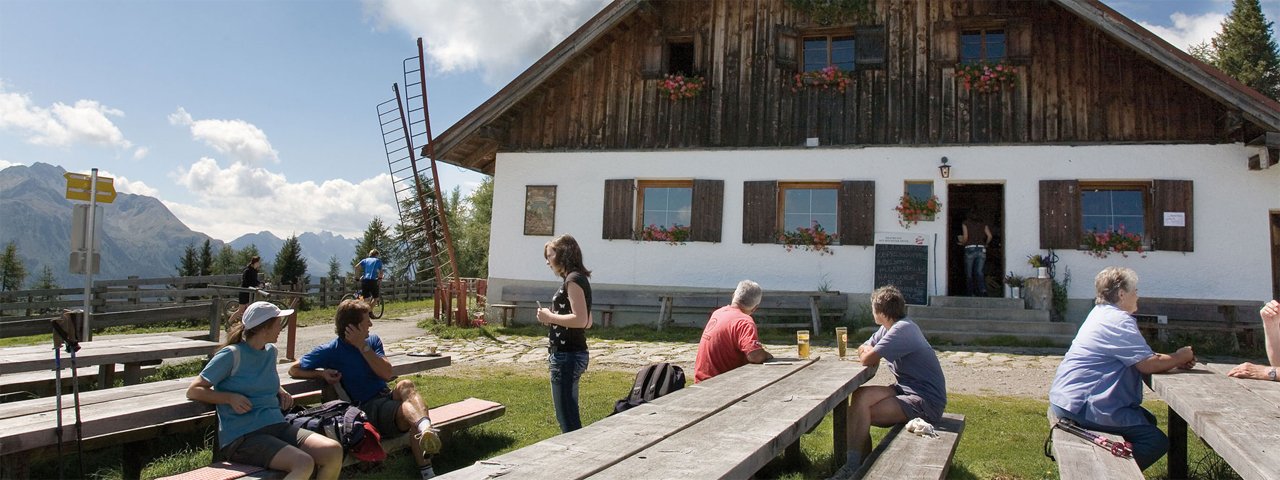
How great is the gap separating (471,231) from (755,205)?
34.3 metres

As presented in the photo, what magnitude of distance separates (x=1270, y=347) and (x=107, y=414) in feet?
19.0

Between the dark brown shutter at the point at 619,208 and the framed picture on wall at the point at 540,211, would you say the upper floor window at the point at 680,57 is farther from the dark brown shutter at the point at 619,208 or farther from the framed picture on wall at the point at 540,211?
the framed picture on wall at the point at 540,211

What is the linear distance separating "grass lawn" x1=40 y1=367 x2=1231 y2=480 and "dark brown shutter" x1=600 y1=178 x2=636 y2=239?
19.5ft

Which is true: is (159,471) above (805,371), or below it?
below

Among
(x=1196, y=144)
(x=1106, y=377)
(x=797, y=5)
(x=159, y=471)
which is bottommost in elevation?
(x=159, y=471)

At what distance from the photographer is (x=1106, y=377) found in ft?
12.7

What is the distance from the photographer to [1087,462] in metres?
3.36

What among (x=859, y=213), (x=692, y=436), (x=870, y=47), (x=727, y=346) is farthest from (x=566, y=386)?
(x=870, y=47)

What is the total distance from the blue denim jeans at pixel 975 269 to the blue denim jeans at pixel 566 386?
932 centimetres

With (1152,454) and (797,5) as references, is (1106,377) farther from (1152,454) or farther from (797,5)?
(797,5)

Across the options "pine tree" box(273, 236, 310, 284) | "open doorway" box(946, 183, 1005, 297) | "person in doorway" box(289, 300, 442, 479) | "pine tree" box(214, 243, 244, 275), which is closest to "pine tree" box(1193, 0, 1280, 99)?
"open doorway" box(946, 183, 1005, 297)

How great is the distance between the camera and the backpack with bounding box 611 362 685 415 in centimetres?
420

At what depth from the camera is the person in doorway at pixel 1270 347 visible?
4082mm

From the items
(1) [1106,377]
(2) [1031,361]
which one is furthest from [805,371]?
(2) [1031,361]
